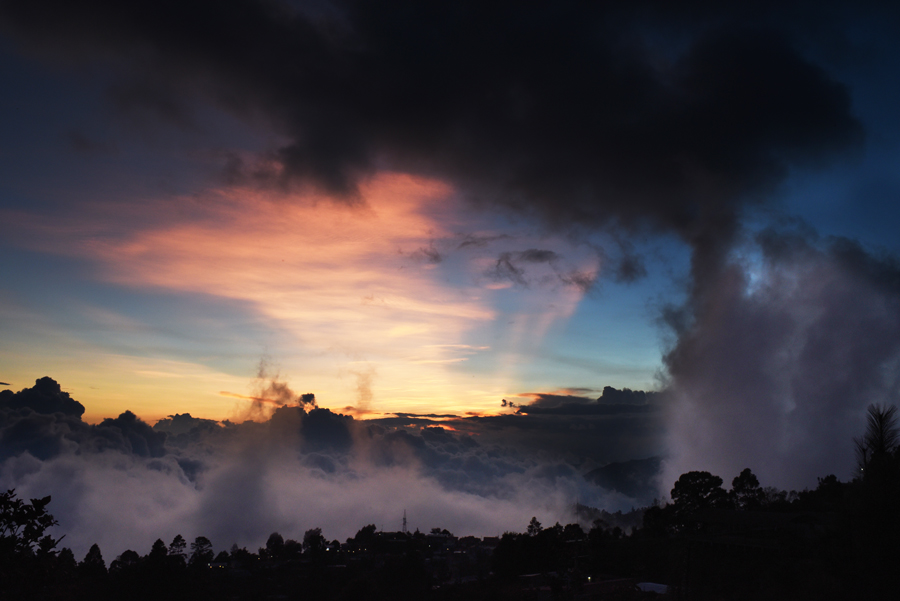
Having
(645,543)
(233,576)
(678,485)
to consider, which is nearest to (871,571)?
(645,543)

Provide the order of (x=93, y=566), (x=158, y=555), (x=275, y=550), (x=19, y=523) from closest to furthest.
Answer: (x=19, y=523) → (x=158, y=555) → (x=93, y=566) → (x=275, y=550)

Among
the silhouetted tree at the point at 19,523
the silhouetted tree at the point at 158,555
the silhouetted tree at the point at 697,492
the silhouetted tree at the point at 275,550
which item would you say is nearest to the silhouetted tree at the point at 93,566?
the silhouetted tree at the point at 158,555

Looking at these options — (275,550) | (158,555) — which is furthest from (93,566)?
(275,550)

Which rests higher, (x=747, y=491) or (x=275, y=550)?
(x=747, y=491)

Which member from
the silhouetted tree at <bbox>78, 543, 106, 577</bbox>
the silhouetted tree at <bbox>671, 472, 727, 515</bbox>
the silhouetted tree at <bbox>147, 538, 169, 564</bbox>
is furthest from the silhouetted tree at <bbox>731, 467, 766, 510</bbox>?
the silhouetted tree at <bbox>78, 543, 106, 577</bbox>

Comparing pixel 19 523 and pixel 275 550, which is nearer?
pixel 19 523

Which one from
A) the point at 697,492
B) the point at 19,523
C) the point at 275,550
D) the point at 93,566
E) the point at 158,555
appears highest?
the point at 19,523

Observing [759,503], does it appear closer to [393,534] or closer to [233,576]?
[233,576]

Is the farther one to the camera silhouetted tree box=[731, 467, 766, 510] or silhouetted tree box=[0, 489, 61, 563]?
silhouetted tree box=[731, 467, 766, 510]

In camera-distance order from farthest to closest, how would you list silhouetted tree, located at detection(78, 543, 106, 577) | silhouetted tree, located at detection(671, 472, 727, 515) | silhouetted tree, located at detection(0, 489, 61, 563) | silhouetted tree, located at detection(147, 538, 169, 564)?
silhouetted tree, located at detection(78, 543, 106, 577) → silhouetted tree, located at detection(671, 472, 727, 515) → silhouetted tree, located at detection(147, 538, 169, 564) → silhouetted tree, located at detection(0, 489, 61, 563)

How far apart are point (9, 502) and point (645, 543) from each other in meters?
60.1

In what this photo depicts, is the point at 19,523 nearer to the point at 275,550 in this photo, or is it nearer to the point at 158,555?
the point at 158,555

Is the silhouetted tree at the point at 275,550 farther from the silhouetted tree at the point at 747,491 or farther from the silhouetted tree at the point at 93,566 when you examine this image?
the silhouetted tree at the point at 747,491

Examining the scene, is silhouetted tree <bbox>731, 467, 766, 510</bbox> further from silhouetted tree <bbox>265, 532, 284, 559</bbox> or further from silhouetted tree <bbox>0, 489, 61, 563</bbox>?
silhouetted tree <bbox>265, 532, 284, 559</bbox>
